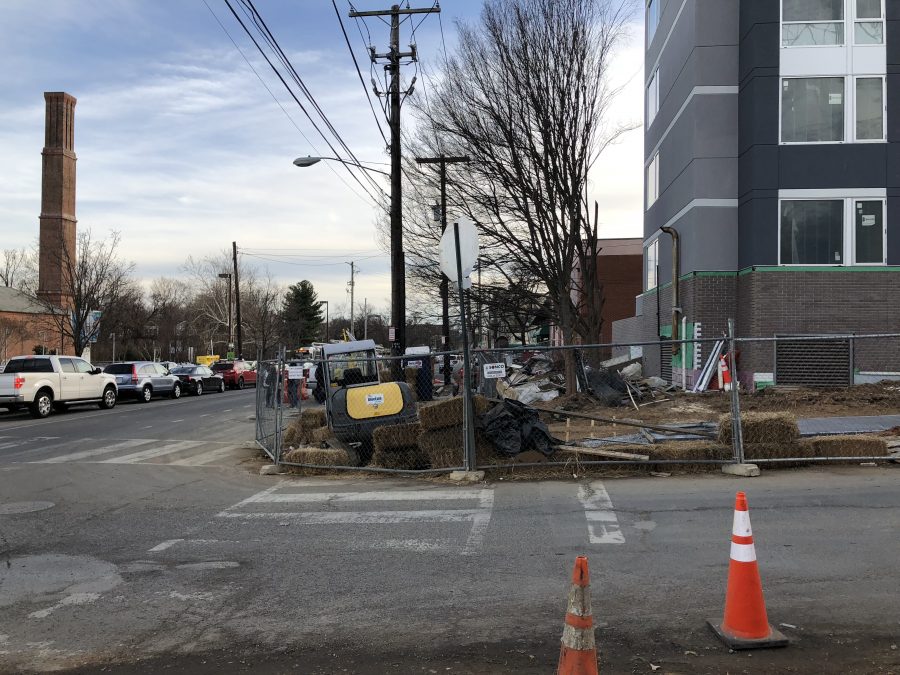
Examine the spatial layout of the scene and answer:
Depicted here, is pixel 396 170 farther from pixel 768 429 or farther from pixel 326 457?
pixel 768 429

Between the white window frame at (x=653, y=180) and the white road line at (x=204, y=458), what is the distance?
16.7 m

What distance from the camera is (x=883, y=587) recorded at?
5.30 m

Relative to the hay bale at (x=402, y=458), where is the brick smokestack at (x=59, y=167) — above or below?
above

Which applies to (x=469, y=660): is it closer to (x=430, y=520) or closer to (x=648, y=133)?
(x=430, y=520)

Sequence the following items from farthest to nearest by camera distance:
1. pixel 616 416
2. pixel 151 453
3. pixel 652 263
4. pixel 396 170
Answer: pixel 652 263, pixel 396 170, pixel 616 416, pixel 151 453

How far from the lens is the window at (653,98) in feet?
83.5

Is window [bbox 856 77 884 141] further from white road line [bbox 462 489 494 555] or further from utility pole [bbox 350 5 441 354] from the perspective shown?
white road line [bbox 462 489 494 555]

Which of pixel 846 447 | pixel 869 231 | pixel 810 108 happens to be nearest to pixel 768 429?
pixel 846 447

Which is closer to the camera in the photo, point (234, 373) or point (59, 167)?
point (234, 373)

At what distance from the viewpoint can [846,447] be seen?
994cm

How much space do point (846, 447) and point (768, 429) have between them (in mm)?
1063

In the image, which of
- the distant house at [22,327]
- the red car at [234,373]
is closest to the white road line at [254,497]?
the red car at [234,373]

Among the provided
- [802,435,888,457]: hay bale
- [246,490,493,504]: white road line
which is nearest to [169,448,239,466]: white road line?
[246,490,493,504]: white road line

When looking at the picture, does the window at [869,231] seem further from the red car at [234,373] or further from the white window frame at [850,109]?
the red car at [234,373]
